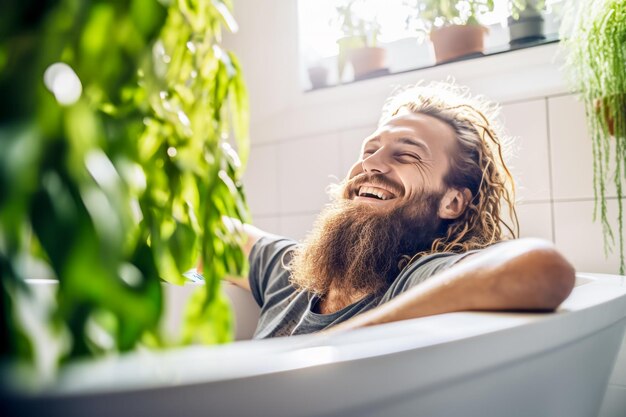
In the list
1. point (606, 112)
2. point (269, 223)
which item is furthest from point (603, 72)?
point (269, 223)

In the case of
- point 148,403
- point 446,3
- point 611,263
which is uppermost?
point 446,3

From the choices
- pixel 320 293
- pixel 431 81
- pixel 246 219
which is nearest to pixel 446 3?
pixel 431 81

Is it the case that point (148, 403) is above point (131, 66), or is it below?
below

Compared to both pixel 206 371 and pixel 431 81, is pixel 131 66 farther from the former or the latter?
pixel 431 81

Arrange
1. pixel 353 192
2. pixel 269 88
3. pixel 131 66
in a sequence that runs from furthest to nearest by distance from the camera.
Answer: pixel 269 88 → pixel 353 192 → pixel 131 66

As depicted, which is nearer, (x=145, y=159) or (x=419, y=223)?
(x=145, y=159)

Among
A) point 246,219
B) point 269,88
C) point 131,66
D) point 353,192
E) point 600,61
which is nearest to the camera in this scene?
point 131,66

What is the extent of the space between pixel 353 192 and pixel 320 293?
254 millimetres

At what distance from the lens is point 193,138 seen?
41 centimetres

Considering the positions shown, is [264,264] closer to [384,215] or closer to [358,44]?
[384,215]

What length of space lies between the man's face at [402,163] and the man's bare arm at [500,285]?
2.14ft

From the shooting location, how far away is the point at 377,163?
141cm

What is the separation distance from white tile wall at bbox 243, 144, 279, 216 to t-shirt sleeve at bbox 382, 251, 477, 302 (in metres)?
1.05

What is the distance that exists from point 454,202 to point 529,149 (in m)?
0.37
